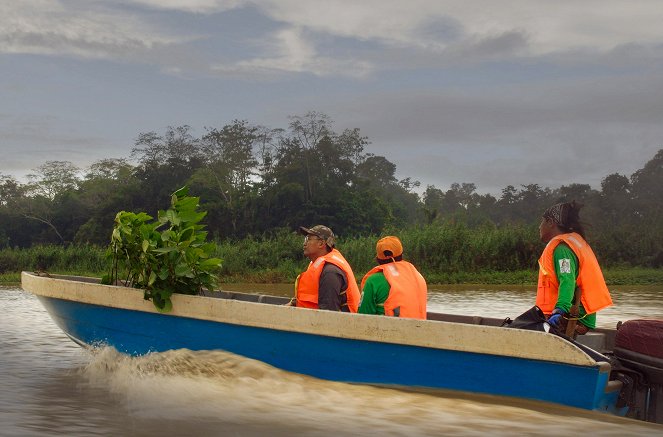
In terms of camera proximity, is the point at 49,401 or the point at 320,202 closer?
the point at 49,401

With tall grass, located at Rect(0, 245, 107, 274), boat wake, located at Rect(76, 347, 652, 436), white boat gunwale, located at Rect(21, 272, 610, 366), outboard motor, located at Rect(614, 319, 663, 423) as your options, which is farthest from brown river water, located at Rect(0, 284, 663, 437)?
tall grass, located at Rect(0, 245, 107, 274)

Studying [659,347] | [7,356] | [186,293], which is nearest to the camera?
[659,347]

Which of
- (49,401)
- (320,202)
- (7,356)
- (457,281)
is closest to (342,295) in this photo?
(49,401)

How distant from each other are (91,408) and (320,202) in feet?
130

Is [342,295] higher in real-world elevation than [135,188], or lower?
lower

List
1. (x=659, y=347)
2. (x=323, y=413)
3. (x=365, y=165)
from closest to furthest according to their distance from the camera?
1. (x=659, y=347)
2. (x=323, y=413)
3. (x=365, y=165)

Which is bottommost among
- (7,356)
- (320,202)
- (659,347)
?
(7,356)

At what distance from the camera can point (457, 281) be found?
2606cm

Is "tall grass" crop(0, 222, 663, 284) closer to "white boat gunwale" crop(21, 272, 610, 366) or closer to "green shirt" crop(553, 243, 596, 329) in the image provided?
"white boat gunwale" crop(21, 272, 610, 366)

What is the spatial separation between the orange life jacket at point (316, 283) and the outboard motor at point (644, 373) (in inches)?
85.8

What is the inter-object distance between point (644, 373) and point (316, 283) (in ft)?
8.50

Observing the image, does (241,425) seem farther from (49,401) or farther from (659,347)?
(659,347)

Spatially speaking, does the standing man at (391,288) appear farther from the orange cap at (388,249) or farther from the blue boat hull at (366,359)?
the blue boat hull at (366,359)

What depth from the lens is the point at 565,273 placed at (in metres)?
5.75
